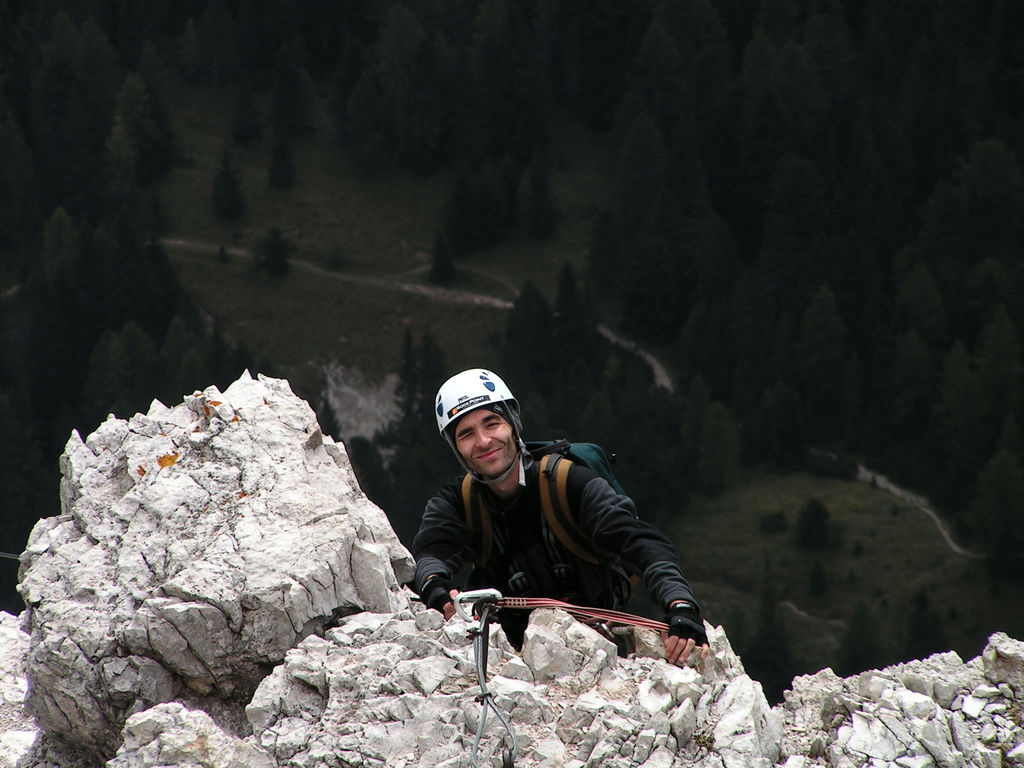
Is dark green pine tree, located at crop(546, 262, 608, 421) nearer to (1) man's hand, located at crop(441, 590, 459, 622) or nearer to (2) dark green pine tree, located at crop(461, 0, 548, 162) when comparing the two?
(2) dark green pine tree, located at crop(461, 0, 548, 162)

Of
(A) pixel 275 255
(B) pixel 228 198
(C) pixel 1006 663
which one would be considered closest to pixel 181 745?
(C) pixel 1006 663

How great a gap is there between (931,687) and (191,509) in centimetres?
626

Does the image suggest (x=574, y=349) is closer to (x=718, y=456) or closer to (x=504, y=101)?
(x=718, y=456)

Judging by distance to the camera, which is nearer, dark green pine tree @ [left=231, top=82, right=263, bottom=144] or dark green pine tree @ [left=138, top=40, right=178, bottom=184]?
dark green pine tree @ [left=138, top=40, right=178, bottom=184]

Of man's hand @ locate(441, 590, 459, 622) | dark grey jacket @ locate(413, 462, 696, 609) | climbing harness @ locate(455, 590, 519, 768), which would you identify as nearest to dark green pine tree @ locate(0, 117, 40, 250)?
dark grey jacket @ locate(413, 462, 696, 609)

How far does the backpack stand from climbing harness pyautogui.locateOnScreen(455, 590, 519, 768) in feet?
3.97

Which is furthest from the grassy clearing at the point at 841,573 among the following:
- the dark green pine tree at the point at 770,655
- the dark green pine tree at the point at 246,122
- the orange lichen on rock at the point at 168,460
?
the orange lichen on rock at the point at 168,460

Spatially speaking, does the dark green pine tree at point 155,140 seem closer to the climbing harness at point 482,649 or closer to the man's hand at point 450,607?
the man's hand at point 450,607

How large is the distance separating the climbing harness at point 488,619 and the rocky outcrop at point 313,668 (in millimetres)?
121

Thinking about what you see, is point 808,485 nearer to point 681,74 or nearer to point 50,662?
point 681,74

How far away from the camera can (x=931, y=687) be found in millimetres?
9898

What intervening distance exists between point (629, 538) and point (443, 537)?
1.79 m

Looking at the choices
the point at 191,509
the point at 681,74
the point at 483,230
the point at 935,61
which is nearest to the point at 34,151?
the point at 483,230

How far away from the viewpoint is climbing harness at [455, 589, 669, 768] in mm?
8602
